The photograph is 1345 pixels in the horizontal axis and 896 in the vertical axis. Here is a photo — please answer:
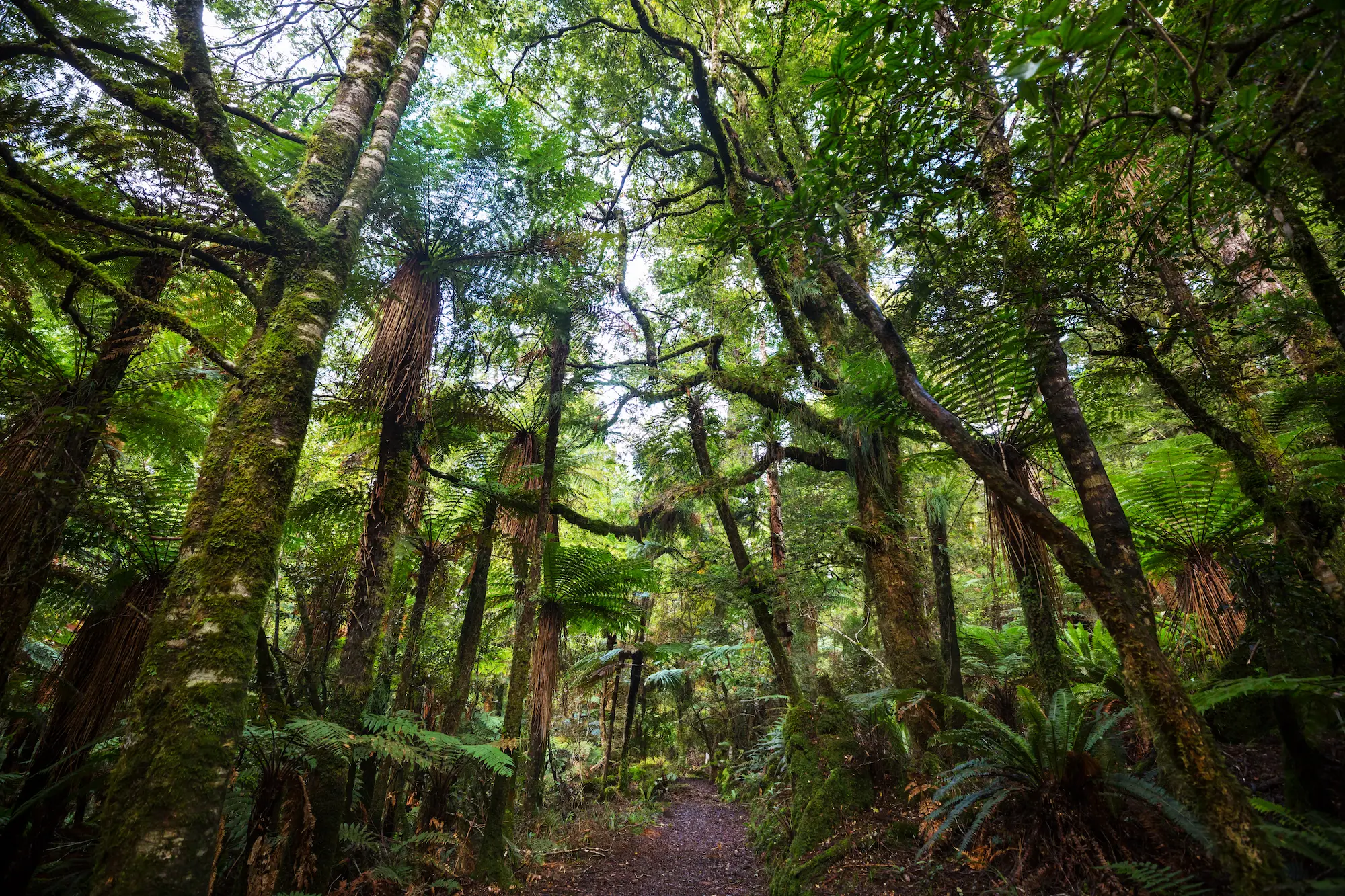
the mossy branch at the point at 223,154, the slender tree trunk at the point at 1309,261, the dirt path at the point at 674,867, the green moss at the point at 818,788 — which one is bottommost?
the dirt path at the point at 674,867

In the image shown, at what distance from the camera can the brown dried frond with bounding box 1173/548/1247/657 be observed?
12.2 feet

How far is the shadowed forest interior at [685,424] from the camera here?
1.92 meters

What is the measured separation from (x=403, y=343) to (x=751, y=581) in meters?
4.69

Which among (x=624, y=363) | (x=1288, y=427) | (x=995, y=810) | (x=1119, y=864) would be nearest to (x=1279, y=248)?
(x=1288, y=427)

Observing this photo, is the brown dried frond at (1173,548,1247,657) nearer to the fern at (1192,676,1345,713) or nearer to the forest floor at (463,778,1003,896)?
the fern at (1192,676,1345,713)

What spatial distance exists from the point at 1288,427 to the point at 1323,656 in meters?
3.80

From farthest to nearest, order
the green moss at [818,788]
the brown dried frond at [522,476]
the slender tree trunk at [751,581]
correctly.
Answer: the brown dried frond at [522,476], the slender tree trunk at [751,581], the green moss at [818,788]

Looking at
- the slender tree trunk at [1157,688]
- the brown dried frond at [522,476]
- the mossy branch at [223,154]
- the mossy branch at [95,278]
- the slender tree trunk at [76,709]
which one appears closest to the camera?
the slender tree trunk at [1157,688]

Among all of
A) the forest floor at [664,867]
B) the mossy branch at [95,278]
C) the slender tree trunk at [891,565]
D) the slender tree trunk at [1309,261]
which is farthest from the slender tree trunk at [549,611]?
the slender tree trunk at [1309,261]

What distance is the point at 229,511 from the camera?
7.06 feet

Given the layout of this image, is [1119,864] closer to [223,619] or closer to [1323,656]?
[1323,656]

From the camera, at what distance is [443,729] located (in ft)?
18.2

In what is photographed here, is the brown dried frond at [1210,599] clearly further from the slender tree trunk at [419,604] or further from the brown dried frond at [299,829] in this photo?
the slender tree trunk at [419,604]

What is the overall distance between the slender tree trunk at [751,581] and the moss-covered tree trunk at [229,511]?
4.44 metres
